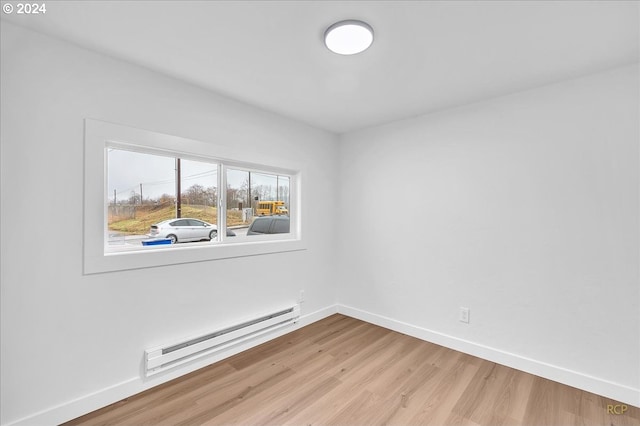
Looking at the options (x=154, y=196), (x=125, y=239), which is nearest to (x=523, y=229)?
(x=154, y=196)

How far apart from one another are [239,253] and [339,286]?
5.38ft

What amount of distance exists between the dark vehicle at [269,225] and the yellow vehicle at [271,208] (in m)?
0.06

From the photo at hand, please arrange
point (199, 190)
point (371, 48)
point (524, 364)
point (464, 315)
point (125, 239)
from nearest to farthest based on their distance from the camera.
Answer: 1. point (371, 48)
2. point (125, 239)
3. point (524, 364)
4. point (199, 190)
5. point (464, 315)

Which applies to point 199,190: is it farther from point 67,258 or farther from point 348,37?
point 348,37

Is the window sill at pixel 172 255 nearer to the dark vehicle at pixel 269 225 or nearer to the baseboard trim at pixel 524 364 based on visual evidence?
the dark vehicle at pixel 269 225

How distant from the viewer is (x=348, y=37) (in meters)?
1.71

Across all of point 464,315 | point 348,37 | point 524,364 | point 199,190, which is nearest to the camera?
point 348,37

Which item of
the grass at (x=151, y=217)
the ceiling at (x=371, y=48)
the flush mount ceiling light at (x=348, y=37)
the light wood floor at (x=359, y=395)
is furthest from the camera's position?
the grass at (x=151, y=217)

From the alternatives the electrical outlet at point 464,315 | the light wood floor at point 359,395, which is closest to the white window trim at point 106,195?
the light wood floor at point 359,395

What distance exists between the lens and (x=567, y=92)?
225 cm

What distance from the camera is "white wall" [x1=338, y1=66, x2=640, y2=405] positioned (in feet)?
6.76

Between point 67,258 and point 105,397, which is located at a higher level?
point 67,258

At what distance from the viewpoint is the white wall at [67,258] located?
1.63 metres

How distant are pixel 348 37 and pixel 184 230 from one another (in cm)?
199
